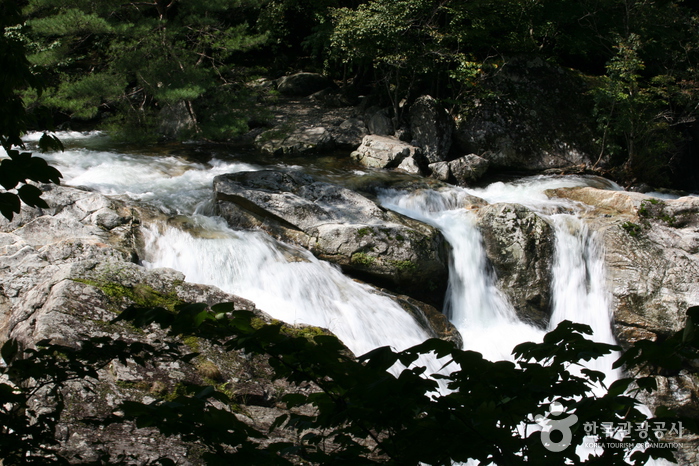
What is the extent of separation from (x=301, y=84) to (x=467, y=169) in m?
8.02

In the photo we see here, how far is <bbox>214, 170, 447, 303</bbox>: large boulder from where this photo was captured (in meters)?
7.05

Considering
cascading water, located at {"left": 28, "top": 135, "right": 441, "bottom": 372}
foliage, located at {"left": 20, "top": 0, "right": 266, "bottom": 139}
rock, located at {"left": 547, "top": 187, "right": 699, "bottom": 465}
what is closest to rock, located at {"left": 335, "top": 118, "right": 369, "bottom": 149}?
foliage, located at {"left": 20, "top": 0, "right": 266, "bottom": 139}

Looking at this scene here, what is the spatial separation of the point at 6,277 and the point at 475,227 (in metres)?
6.53

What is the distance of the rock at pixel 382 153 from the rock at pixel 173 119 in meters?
4.50

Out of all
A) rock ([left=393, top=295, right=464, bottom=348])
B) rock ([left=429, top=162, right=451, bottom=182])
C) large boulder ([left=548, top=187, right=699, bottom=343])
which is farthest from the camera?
rock ([left=429, top=162, right=451, bottom=182])

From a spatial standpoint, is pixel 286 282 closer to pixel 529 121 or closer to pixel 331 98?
pixel 529 121

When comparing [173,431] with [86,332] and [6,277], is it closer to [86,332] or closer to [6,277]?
[86,332]

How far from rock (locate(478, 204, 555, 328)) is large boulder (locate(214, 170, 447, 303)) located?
3.13 feet

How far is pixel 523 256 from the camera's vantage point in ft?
25.6

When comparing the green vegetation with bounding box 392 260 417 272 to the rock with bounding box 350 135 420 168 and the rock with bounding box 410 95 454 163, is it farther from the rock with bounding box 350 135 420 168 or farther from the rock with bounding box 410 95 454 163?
the rock with bounding box 410 95 454 163

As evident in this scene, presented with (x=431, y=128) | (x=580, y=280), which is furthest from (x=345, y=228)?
(x=431, y=128)

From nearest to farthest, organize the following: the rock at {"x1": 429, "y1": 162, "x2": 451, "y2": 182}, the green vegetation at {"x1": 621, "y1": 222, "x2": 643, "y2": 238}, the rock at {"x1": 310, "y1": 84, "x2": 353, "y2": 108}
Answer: the green vegetation at {"x1": 621, "y1": 222, "x2": 643, "y2": 238} → the rock at {"x1": 429, "y1": 162, "x2": 451, "y2": 182} → the rock at {"x1": 310, "y1": 84, "x2": 353, "y2": 108}

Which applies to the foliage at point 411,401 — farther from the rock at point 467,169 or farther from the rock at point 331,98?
the rock at point 331,98

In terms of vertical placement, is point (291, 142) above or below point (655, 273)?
above
